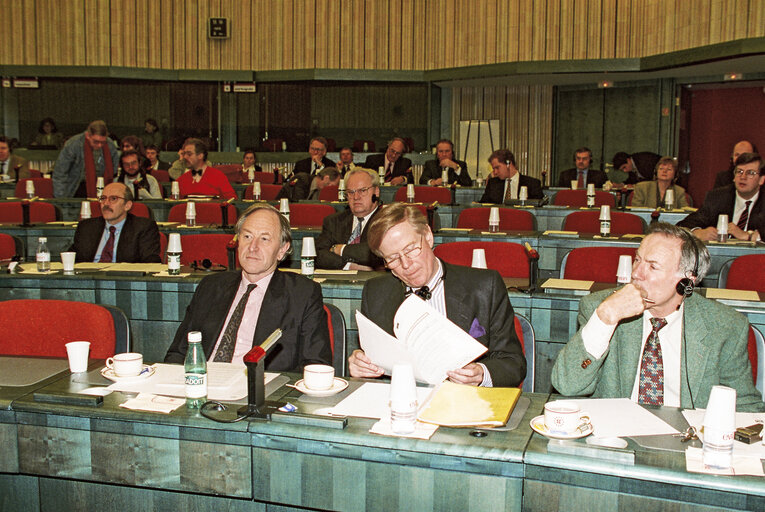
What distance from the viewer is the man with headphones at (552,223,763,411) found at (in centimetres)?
250

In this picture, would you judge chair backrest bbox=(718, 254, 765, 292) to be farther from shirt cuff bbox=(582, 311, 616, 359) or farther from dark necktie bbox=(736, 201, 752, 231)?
shirt cuff bbox=(582, 311, 616, 359)

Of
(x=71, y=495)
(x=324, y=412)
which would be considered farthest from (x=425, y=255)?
(x=71, y=495)

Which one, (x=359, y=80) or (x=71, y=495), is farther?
(x=359, y=80)

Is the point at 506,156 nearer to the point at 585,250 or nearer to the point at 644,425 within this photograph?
the point at 585,250

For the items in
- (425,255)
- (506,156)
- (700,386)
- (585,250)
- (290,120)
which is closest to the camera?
(700,386)

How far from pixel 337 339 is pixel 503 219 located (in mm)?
4146

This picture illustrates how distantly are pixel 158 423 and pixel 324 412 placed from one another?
47 centimetres

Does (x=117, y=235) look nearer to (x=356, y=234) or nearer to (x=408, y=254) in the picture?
(x=356, y=234)

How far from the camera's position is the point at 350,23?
49.6 ft

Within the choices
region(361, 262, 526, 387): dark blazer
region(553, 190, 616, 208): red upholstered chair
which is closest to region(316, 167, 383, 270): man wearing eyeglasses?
region(361, 262, 526, 387): dark blazer

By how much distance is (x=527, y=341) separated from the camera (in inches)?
119

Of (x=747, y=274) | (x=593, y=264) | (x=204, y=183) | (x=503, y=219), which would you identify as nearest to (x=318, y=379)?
(x=593, y=264)

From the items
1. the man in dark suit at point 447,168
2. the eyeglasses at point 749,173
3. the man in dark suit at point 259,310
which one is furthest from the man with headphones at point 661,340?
the man in dark suit at point 447,168

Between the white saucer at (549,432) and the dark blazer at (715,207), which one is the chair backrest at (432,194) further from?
the white saucer at (549,432)
